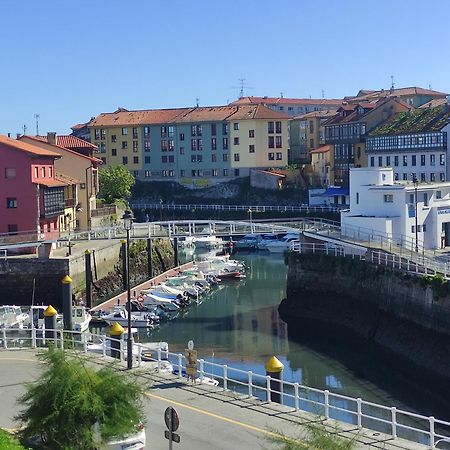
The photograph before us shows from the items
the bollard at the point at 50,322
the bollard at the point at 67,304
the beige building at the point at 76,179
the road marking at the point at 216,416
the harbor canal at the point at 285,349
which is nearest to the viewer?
the road marking at the point at 216,416

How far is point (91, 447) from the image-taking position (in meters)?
16.8

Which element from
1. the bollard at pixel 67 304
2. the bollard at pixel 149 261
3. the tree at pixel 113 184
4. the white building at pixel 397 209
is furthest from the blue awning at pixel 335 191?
the bollard at pixel 67 304

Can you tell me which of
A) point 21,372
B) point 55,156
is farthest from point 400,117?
point 21,372

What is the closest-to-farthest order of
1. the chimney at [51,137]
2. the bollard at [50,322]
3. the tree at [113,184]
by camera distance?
the bollard at [50,322] < the chimney at [51,137] < the tree at [113,184]

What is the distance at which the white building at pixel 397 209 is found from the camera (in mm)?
50688

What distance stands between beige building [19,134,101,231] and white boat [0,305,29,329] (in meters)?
22.0

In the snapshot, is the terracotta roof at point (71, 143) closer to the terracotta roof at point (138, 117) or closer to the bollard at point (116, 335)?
the terracotta roof at point (138, 117)

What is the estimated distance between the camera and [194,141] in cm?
10956

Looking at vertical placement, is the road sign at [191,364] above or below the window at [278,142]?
below

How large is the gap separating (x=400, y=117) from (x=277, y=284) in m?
33.8

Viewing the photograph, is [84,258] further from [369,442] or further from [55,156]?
[369,442]

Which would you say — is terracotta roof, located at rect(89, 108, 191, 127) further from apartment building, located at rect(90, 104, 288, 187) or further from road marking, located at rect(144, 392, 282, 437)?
road marking, located at rect(144, 392, 282, 437)

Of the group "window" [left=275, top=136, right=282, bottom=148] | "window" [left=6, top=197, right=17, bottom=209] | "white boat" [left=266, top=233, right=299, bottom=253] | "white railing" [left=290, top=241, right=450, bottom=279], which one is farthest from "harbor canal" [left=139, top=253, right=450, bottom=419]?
"window" [left=275, top=136, right=282, bottom=148]

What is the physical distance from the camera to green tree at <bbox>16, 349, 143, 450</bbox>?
55.2 feet
